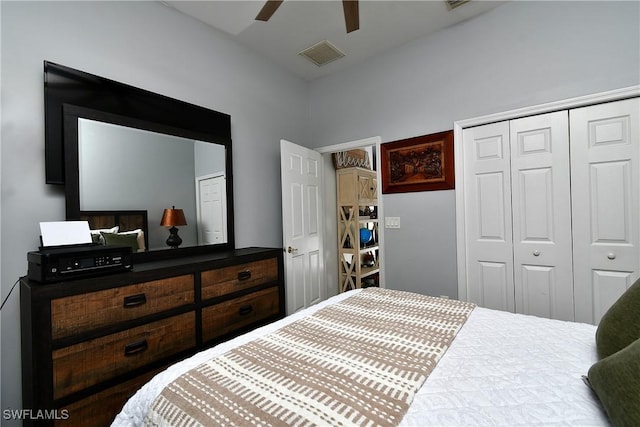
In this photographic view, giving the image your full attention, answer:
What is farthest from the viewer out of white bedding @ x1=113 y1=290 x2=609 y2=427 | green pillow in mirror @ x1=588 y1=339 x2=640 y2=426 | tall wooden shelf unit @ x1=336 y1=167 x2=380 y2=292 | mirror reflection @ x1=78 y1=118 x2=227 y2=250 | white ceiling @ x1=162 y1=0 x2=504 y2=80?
tall wooden shelf unit @ x1=336 y1=167 x2=380 y2=292

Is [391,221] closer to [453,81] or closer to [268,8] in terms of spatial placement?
[453,81]

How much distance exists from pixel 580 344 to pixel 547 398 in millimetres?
476

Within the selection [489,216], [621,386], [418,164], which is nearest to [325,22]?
[418,164]

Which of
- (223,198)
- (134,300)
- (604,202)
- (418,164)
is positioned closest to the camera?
(134,300)

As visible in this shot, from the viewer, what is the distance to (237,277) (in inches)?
79.2

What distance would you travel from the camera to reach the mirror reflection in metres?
1.76

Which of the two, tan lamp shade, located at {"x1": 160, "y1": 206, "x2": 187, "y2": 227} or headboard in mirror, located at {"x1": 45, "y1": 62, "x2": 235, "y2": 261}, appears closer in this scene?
headboard in mirror, located at {"x1": 45, "y1": 62, "x2": 235, "y2": 261}

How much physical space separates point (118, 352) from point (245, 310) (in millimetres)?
785

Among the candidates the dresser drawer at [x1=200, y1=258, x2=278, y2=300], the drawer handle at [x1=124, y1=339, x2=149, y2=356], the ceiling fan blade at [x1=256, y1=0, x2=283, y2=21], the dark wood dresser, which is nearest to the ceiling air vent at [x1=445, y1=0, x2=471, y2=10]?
the ceiling fan blade at [x1=256, y1=0, x2=283, y2=21]

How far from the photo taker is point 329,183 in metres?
3.77

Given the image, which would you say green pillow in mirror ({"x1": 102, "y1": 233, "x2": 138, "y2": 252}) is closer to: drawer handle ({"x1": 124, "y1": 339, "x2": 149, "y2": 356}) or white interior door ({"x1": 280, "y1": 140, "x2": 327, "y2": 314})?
drawer handle ({"x1": 124, "y1": 339, "x2": 149, "y2": 356})

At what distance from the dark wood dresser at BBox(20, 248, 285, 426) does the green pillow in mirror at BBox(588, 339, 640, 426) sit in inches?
72.2

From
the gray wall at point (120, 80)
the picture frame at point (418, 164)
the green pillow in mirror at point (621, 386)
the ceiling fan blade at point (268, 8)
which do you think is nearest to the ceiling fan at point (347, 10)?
the ceiling fan blade at point (268, 8)

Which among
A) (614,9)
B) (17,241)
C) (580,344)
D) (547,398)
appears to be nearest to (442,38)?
(614,9)
